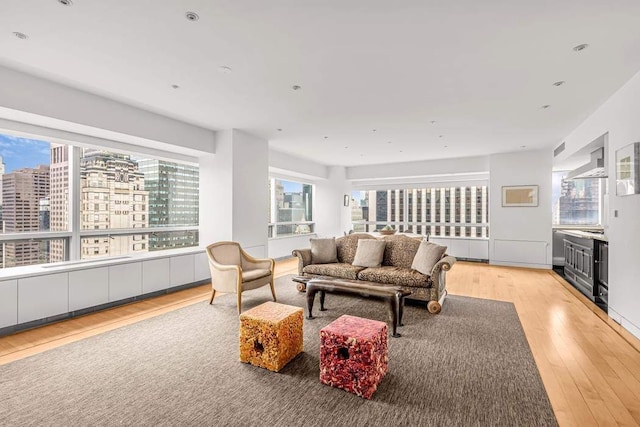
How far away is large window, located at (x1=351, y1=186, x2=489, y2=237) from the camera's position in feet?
28.2

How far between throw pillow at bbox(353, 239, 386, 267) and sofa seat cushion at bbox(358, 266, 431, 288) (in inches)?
9.9

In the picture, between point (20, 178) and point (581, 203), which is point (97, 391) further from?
point (581, 203)

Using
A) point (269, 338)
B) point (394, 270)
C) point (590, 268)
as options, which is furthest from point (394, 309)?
point (590, 268)

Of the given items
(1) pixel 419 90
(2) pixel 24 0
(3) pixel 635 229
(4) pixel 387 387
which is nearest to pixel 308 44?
(1) pixel 419 90

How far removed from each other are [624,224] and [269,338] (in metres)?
4.17

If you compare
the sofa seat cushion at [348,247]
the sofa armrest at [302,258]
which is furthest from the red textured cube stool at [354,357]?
the sofa seat cushion at [348,247]

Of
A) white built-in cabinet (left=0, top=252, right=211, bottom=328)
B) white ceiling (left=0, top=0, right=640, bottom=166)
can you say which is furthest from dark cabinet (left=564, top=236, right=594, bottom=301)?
white built-in cabinet (left=0, top=252, right=211, bottom=328)

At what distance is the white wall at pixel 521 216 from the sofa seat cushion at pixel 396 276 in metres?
4.32

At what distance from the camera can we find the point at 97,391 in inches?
87.7

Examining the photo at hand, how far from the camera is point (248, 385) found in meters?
2.31

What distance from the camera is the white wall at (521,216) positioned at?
7.09 metres

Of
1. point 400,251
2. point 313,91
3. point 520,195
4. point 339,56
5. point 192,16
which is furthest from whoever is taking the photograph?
point 520,195

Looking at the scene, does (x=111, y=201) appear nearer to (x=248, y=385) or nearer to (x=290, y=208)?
(x=248, y=385)

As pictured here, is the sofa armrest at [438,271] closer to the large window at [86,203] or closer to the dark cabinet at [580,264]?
the dark cabinet at [580,264]
